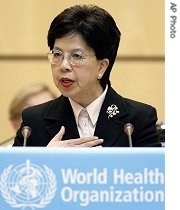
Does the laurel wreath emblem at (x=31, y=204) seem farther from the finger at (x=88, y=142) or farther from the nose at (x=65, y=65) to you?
the nose at (x=65, y=65)

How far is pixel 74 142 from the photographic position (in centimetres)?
161

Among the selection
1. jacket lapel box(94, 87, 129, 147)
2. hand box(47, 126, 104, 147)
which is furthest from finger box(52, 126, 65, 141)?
jacket lapel box(94, 87, 129, 147)

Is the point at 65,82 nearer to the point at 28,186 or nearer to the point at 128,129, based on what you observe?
the point at 128,129

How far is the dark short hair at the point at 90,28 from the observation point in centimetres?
170

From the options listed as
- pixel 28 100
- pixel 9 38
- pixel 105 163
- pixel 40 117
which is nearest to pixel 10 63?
pixel 9 38

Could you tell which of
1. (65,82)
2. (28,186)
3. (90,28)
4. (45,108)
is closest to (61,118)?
(45,108)

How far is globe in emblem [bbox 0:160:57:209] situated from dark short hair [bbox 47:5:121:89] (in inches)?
20.8

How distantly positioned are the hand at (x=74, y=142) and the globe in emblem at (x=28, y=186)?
292 mm

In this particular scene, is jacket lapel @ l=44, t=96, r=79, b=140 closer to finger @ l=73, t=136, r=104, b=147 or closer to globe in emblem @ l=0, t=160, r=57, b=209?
finger @ l=73, t=136, r=104, b=147

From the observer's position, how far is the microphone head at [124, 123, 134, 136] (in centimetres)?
165

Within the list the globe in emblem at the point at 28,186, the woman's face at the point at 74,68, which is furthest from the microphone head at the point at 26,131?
the globe in emblem at the point at 28,186

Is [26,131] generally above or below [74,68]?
below

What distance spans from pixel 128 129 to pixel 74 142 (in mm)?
155
